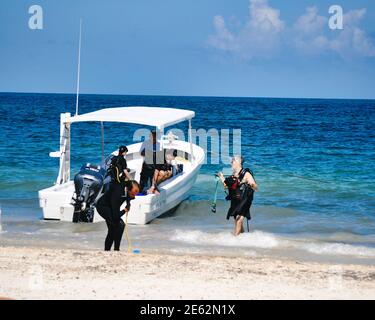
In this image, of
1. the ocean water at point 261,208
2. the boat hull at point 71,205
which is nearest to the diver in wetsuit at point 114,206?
the ocean water at point 261,208

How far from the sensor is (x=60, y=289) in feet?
27.4

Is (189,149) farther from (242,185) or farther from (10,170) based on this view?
(10,170)

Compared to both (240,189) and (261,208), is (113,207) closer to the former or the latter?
(240,189)

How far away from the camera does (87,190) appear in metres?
13.8

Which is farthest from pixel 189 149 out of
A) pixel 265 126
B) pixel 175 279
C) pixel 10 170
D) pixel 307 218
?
pixel 265 126

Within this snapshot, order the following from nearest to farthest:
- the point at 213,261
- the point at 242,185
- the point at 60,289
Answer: the point at 60,289 < the point at 213,261 < the point at 242,185

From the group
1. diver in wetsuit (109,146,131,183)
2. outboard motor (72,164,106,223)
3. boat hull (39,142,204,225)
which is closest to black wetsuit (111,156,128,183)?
diver in wetsuit (109,146,131,183)

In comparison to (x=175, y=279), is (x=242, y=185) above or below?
above

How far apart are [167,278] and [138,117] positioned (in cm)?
668

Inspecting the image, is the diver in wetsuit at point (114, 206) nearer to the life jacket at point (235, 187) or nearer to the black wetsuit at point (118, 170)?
the black wetsuit at point (118, 170)

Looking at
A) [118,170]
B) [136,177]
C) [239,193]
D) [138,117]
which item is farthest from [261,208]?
[118,170]

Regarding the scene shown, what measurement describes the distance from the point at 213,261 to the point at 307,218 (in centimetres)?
703

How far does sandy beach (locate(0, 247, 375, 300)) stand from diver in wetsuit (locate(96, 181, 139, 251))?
776mm

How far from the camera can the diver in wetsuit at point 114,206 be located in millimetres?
11094
